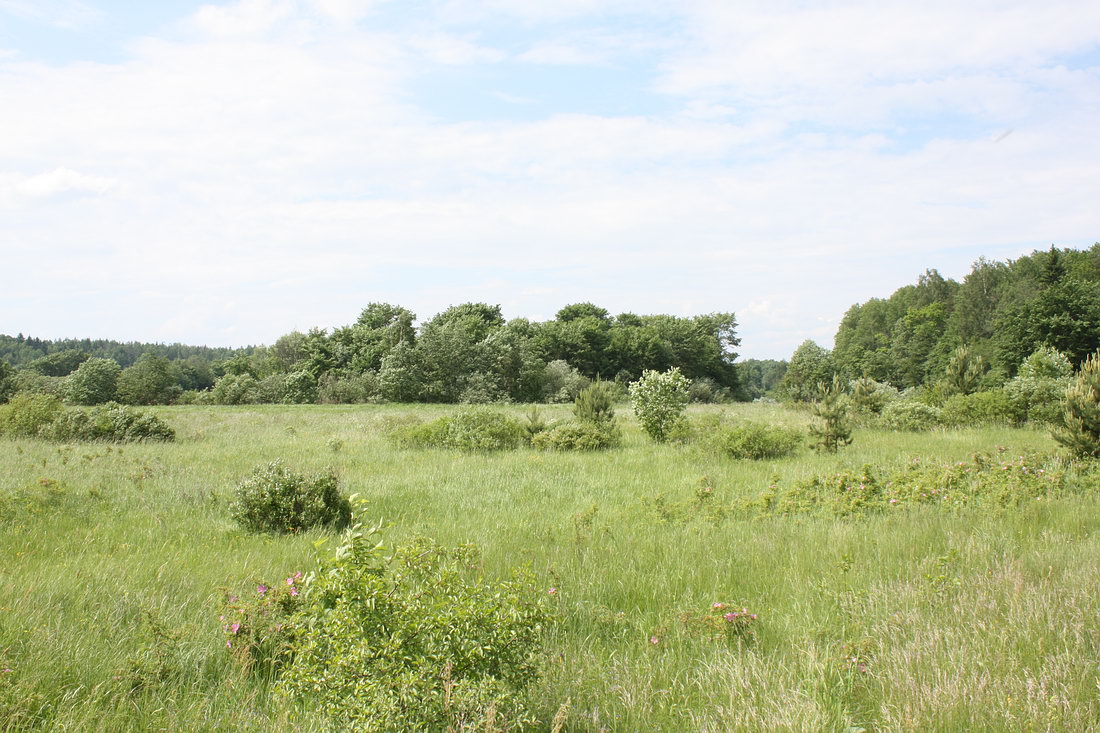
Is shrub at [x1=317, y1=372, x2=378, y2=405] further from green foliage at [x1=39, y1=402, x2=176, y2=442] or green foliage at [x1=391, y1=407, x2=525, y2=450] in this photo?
green foliage at [x1=391, y1=407, x2=525, y2=450]

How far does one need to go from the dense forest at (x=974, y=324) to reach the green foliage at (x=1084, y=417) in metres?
14.1

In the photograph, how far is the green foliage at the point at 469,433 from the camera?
1755 cm

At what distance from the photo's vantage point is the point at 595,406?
19875mm

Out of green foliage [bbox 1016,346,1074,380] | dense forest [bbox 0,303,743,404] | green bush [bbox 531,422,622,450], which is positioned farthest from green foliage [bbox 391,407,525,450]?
dense forest [bbox 0,303,743,404]

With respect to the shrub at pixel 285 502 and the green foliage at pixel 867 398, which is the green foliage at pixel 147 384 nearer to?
the shrub at pixel 285 502

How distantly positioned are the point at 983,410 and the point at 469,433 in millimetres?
16716

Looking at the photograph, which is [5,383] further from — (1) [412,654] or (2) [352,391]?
(1) [412,654]

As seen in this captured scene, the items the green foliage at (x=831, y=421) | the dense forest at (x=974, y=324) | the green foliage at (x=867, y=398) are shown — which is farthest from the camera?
the dense forest at (x=974, y=324)

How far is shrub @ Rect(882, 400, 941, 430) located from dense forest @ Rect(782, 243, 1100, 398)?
13.1 ft

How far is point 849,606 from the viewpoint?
4.81 meters

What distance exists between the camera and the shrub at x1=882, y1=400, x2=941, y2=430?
20497 millimetres

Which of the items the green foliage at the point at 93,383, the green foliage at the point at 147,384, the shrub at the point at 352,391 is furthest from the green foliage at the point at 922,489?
the green foliage at the point at 93,383

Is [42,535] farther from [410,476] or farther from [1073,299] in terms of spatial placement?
[1073,299]

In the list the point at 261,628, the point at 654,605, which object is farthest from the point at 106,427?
the point at 654,605
